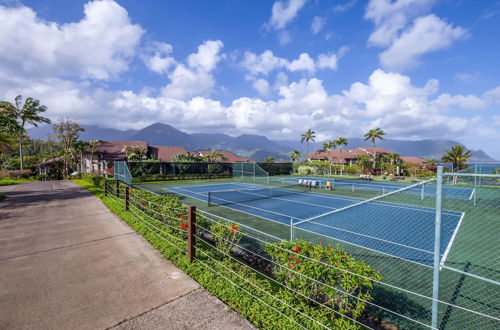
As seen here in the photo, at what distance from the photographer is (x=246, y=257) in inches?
292

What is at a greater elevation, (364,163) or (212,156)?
(212,156)

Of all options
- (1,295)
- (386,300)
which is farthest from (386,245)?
(1,295)

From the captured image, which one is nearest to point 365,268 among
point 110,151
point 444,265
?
point 444,265

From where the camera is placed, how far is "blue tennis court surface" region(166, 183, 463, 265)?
8.76 m

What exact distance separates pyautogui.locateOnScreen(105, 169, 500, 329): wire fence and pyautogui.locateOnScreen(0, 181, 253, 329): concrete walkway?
835 millimetres

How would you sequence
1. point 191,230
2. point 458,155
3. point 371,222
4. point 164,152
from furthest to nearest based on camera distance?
point 164,152, point 458,155, point 371,222, point 191,230

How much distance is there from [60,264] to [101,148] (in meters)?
46.9

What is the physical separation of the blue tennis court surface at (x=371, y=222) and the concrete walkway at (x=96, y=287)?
3.31 metres

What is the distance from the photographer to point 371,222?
12367mm

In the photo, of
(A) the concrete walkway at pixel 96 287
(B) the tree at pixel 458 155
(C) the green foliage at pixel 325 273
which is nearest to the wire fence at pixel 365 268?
(C) the green foliage at pixel 325 273

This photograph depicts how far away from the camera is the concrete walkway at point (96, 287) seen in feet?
12.8

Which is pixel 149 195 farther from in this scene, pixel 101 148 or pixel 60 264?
pixel 101 148

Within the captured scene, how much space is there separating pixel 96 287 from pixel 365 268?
5477 millimetres

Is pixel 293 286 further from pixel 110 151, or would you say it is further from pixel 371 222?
pixel 110 151
